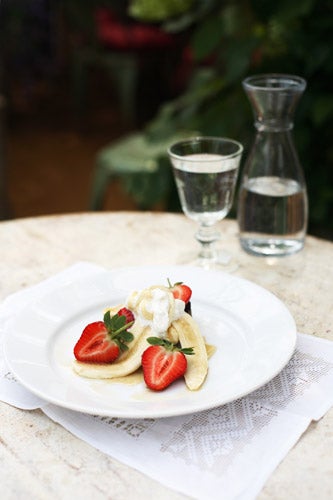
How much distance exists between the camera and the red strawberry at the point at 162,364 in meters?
0.77

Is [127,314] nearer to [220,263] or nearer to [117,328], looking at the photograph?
[117,328]

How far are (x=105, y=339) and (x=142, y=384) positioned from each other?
0.07 m

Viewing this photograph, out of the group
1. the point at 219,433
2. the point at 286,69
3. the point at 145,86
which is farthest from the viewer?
the point at 145,86

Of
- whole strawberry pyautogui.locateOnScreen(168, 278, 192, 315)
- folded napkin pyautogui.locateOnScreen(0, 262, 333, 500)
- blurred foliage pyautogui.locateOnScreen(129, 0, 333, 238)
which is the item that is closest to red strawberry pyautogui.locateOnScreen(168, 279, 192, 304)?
whole strawberry pyautogui.locateOnScreen(168, 278, 192, 315)

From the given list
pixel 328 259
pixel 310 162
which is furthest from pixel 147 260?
pixel 310 162

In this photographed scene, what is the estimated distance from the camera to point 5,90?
4.29 m

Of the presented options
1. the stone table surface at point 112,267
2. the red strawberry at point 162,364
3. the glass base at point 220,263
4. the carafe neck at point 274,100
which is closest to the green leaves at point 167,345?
the red strawberry at point 162,364

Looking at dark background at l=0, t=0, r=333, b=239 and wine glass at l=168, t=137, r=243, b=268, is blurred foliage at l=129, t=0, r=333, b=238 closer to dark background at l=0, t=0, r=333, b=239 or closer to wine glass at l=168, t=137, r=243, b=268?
dark background at l=0, t=0, r=333, b=239

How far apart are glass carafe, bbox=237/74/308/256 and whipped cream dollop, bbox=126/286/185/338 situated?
37 cm

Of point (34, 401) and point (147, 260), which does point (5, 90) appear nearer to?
point (147, 260)

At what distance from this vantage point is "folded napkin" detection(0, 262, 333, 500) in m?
0.69

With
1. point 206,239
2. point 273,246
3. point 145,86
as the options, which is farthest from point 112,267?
point 145,86

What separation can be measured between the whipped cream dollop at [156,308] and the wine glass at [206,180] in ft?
0.92

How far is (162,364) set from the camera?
78 cm
